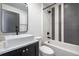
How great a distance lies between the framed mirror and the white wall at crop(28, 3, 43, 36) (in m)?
0.12

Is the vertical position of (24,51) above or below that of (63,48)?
above

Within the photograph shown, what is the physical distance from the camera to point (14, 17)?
152cm

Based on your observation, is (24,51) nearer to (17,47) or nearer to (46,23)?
(17,47)

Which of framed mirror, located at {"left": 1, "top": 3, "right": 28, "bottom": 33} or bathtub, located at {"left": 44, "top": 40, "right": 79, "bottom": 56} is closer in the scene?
framed mirror, located at {"left": 1, "top": 3, "right": 28, "bottom": 33}

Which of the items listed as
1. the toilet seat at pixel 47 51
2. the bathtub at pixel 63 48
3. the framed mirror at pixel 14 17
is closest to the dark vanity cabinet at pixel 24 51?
the toilet seat at pixel 47 51

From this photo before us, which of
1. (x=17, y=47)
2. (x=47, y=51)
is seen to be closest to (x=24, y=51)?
(x=17, y=47)

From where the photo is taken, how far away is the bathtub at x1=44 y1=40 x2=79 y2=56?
5.16ft

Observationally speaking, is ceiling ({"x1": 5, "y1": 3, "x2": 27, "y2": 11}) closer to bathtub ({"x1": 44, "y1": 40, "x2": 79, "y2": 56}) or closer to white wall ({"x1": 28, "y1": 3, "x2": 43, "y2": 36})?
white wall ({"x1": 28, "y1": 3, "x2": 43, "y2": 36})

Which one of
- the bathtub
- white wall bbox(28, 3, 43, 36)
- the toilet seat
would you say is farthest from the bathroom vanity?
the bathtub

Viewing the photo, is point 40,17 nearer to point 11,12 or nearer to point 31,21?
point 31,21

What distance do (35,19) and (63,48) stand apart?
1038mm

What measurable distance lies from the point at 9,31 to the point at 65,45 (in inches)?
52.8

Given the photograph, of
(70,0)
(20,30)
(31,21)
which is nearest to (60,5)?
(70,0)

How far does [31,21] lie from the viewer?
190 cm
